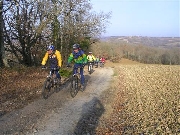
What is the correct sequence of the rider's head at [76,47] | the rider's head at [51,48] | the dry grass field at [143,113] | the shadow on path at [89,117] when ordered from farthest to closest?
the rider's head at [76,47] → the rider's head at [51,48] → the dry grass field at [143,113] → the shadow on path at [89,117]

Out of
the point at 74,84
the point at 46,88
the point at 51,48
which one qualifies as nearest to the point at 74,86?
the point at 74,84

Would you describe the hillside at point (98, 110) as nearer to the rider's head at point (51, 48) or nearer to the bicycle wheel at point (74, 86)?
the bicycle wheel at point (74, 86)

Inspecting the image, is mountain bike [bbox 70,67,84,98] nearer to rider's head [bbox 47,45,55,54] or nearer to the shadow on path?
the shadow on path

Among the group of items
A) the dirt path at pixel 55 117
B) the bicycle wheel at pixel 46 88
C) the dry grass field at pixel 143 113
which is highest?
the bicycle wheel at pixel 46 88

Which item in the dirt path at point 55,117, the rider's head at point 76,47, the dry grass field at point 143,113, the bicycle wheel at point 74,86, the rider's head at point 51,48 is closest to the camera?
the dirt path at point 55,117

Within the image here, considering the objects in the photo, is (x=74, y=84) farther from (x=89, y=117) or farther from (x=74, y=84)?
(x=89, y=117)

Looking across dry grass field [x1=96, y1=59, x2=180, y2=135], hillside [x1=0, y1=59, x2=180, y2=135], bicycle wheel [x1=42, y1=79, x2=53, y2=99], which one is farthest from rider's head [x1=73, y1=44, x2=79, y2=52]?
dry grass field [x1=96, y1=59, x2=180, y2=135]

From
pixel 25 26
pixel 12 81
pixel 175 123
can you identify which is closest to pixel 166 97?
pixel 175 123

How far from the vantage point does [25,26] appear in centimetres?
2116

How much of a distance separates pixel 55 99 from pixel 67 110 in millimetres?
1593

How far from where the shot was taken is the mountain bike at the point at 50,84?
10.7m

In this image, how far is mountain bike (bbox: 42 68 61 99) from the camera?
10.7 meters

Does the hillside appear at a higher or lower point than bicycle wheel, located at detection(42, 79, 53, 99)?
lower

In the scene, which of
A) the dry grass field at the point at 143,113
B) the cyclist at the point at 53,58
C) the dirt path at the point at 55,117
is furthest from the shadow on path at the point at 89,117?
the cyclist at the point at 53,58
